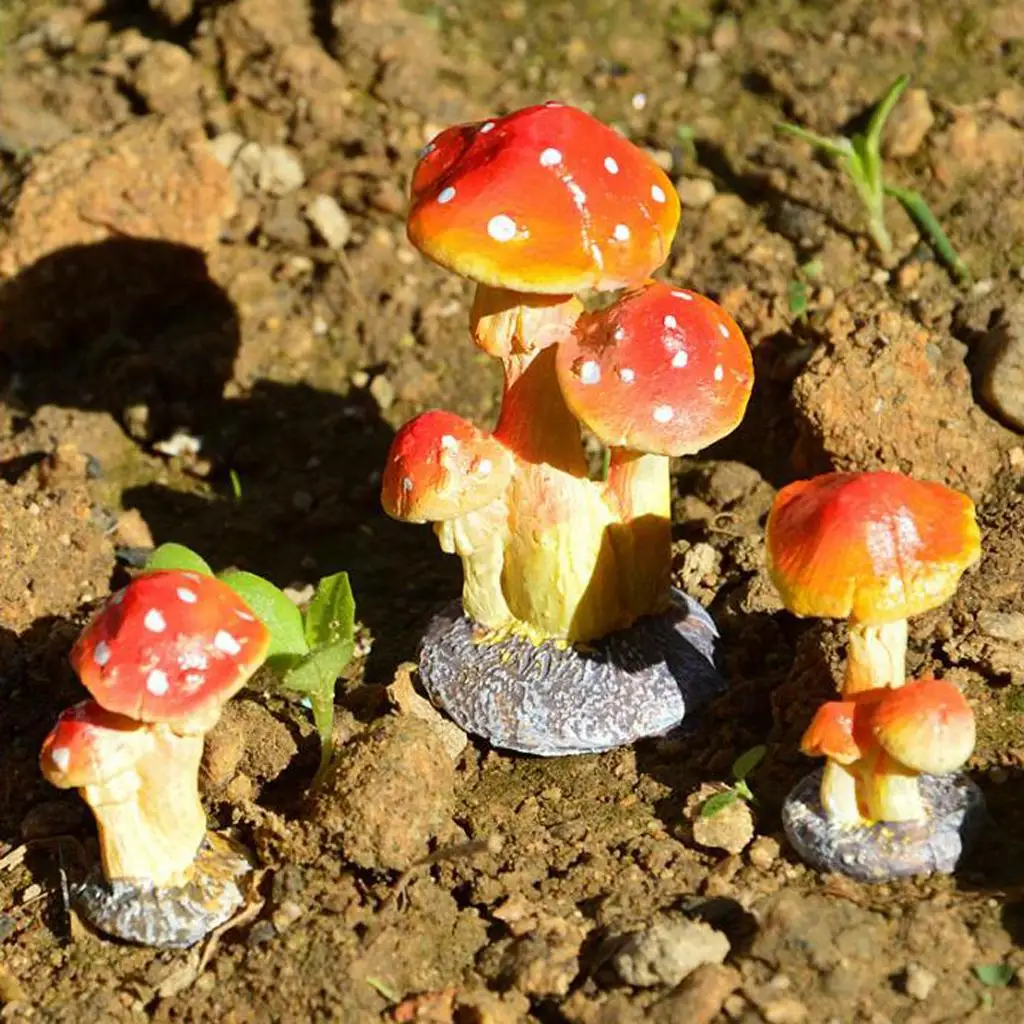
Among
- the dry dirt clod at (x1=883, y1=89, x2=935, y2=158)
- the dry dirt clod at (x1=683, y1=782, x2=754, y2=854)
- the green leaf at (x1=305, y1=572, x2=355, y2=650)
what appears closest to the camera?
the dry dirt clod at (x1=683, y1=782, x2=754, y2=854)

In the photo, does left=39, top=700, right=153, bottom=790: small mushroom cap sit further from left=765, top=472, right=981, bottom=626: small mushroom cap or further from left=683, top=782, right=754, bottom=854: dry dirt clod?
left=765, top=472, right=981, bottom=626: small mushroom cap

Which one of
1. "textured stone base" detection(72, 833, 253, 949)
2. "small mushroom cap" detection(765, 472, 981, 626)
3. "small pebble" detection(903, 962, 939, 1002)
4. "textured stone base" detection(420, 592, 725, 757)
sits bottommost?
"textured stone base" detection(72, 833, 253, 949)

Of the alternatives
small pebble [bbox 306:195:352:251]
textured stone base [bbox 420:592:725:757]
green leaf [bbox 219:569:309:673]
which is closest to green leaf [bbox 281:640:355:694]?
green leaf [bbox 219:569:309:673]

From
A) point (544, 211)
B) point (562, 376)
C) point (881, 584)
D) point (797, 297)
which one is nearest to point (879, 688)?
point (881, 584)

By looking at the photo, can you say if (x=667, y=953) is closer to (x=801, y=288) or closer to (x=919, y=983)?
(x=919, y=983)

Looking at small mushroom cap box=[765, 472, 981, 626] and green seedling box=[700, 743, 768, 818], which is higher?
small mushroom cap box=[765, 472, 981, 626]

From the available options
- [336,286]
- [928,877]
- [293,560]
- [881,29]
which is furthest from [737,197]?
[928,877]

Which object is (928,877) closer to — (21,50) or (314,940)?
(314,940)
